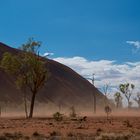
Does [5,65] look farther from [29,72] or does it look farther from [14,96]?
[14,96]

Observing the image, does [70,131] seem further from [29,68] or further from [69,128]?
[29,68]

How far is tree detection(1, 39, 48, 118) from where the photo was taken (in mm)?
70375

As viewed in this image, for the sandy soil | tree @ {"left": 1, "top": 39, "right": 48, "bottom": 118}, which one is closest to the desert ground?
the sandy soil

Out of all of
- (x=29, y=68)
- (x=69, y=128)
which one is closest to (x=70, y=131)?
(x=69, y=128)

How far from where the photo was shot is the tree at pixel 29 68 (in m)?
70.4

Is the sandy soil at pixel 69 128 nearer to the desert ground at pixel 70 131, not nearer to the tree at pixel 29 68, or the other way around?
the desert ground at pixel 70 131

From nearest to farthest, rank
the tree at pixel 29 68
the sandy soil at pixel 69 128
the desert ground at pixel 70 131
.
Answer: the desert ground at pixel 70 131, the sandy soil at pixel 69 128, the tree at pixel 29 68

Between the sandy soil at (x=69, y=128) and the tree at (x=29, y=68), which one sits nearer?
the sandy soil at (x=69, y=128)

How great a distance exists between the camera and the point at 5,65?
7250cm

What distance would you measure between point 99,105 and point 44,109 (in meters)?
39.8

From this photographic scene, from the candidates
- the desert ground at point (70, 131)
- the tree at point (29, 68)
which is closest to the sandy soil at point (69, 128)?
the desert ground at point (70, 131)

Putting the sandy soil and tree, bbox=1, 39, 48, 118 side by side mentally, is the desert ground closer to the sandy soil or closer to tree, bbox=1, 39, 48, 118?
the sandy soil

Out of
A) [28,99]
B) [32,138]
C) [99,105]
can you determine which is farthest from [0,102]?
[32,138]

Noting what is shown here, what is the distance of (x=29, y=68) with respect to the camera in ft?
235
